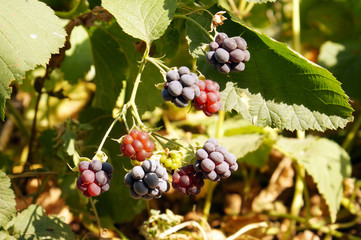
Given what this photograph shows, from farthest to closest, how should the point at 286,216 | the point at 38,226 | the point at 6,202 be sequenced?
the point at 286,216 → the point at 38,226 → the point at 6,202

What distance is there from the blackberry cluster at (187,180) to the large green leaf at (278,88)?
0.95 feet

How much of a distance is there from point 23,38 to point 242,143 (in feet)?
3.60

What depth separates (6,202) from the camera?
135 cm

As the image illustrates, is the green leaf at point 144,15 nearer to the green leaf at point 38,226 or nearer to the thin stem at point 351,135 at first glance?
the green leaf at point 38,226

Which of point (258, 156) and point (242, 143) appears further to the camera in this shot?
point (258, 156)

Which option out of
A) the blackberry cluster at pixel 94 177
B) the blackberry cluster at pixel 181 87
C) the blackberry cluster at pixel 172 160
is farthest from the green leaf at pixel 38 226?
the blackberry cluster at pixel 181 87

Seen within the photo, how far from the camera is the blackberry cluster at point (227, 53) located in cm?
121

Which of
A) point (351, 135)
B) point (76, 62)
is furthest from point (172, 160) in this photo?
point (351, 135)

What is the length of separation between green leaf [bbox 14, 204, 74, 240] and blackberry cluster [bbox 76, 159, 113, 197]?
43cm

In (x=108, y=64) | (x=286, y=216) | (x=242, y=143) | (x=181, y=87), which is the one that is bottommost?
(x=286, y=216)

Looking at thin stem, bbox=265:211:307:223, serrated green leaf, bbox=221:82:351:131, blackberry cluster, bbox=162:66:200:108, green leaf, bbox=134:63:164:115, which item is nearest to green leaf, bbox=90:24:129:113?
green leaf, bbox=134:63:164:115

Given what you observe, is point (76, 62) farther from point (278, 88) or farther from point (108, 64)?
point (278, 88)

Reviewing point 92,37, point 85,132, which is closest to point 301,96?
point 85,132

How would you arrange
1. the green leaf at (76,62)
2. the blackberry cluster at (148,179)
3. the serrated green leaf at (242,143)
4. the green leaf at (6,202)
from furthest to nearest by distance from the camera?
the green leaf at (76,62), the serrated green leaf at (242,143), the green leaf at (6,202), the blackberry cluster at (148,179)
